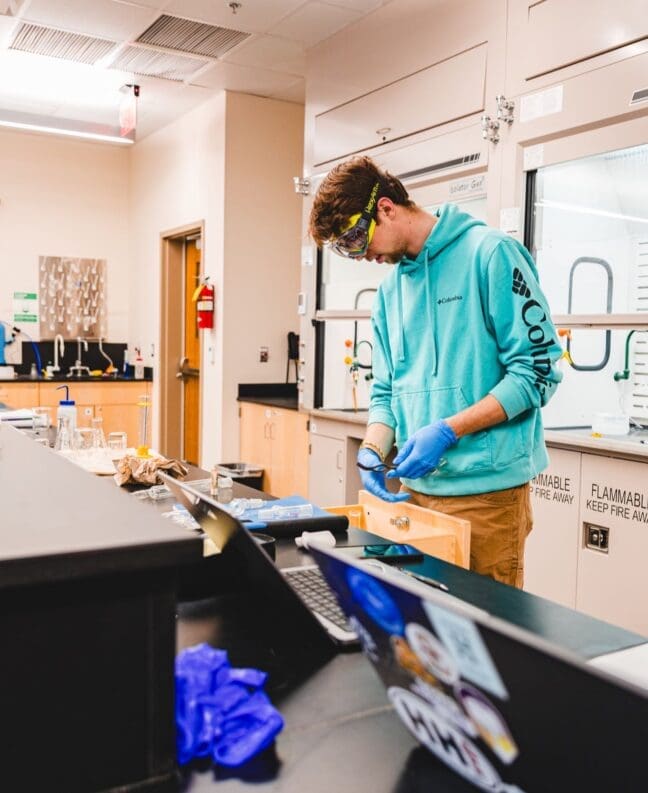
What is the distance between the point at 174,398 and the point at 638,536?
4478mm

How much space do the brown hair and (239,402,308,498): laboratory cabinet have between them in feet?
8.87

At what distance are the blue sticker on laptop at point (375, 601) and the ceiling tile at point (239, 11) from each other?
3.82m

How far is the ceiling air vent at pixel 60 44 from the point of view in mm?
4344

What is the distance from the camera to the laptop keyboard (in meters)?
1.08

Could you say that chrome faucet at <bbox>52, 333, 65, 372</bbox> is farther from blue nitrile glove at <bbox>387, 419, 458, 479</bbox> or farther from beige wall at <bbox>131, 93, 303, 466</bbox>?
blue nitrile glove at <bbox>387, 419, 458, 479</bbox>

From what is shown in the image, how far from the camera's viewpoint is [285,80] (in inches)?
197

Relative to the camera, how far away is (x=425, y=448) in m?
1.75

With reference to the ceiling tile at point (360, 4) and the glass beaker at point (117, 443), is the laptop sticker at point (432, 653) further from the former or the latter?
the ceiling tile at point (360, 4)

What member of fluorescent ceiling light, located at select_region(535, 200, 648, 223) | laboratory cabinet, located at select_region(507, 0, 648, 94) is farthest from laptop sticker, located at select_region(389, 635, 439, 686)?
fluorescent ceiling light, located at select_region(535, 200, 648, 223)

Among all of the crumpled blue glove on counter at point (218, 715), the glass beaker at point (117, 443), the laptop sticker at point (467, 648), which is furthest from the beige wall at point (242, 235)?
the laptop sticker at point (467, 648)

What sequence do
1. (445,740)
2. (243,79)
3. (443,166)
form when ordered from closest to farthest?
(445,740) → (443,166) → (243,79)

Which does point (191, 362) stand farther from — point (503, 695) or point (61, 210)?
point (503, 695)

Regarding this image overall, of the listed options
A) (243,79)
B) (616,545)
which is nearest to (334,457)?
(616,545)

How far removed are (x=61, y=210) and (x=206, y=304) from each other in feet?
6.88
